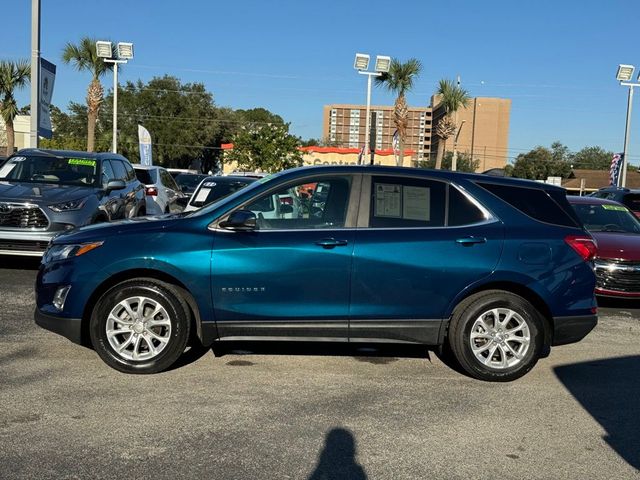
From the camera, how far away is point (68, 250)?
17.4ft

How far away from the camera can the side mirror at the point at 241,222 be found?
16.8ft

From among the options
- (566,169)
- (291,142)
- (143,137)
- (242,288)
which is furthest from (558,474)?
(566,169)

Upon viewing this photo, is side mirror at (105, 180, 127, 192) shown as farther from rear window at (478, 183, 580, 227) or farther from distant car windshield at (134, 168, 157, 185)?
rear window at (478, 183, 580, 227)

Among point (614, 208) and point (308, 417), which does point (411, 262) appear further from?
point (614, 208)

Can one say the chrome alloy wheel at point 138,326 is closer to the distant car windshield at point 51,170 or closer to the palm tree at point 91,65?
the distant car windshield at point 51,170

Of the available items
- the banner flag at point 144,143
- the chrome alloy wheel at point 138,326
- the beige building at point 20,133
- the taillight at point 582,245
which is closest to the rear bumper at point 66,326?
the chrome alloy wheel at point 138,326

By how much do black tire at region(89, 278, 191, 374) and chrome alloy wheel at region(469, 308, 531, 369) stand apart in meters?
2.50

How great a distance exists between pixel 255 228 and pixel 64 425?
81.3 inches

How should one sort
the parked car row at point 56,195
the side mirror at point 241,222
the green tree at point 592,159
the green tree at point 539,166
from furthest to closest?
the green tree at point 592,159 < the green tree at point 539,166 < the parked car row at point 56,195 < the side mirror at point 241,222

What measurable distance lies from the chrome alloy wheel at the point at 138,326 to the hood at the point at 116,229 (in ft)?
1.88

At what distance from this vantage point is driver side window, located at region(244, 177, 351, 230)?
17.5ft

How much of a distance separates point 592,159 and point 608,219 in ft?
369

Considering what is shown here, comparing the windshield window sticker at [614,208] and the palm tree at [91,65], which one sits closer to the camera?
the windshield window sticker at [614,208]

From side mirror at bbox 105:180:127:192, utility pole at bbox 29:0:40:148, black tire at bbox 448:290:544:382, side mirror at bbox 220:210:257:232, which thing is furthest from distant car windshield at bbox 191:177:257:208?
utility pole at bbox 29:0:40:148
